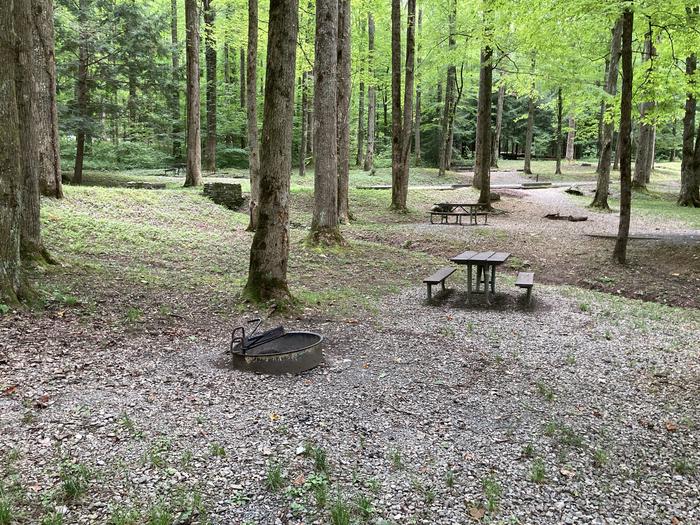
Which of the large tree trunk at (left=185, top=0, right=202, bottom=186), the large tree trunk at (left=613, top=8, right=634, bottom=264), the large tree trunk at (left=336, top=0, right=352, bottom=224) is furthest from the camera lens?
the large tree trunk at (left=185, top=0, right=202, bottom=186)

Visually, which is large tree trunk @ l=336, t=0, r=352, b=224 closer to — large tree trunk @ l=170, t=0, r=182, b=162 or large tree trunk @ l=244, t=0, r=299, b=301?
large tree trunk @ l=244, t=0, r=299, b=301

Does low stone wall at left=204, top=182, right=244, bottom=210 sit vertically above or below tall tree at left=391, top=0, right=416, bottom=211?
below

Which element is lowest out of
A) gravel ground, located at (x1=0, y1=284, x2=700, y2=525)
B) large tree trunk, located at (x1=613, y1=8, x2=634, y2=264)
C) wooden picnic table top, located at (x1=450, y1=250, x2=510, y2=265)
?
gravel ground, located at (x1=0, y1=284, x2=700, y2=525)

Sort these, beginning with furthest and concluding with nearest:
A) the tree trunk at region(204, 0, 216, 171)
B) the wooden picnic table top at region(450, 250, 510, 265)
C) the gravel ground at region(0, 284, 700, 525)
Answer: the tree trunk at region(204, 0, 216, 171) → the wooden picnic table top at region(450, 250, 510, 265) → the gravel ground at region(0, 284, 700, 525)

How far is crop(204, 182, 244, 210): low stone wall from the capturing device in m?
18.0

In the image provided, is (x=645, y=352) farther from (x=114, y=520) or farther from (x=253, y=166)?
(x=253, y=166)

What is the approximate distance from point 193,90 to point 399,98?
24.0ft

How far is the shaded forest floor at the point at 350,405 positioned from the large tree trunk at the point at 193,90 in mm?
10563

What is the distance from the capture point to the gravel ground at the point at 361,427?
3021 mm

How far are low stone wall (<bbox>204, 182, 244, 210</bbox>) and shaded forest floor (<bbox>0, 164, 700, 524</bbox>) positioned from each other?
343 inches

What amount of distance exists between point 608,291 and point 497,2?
779 centimetres

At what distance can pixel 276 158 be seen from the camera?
6.66 m

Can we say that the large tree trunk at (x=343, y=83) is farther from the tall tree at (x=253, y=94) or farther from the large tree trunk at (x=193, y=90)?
the large tree trunk at (x=193, y=90)

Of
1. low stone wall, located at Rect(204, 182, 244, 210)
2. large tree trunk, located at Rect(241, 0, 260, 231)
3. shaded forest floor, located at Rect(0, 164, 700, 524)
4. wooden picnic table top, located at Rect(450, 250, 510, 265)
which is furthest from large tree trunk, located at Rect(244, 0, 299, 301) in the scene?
low stone wall, located at Rect(204, 182, 244, 210)
